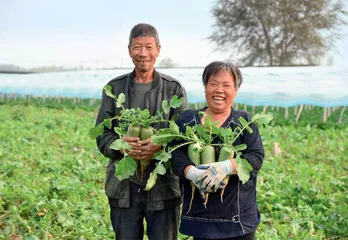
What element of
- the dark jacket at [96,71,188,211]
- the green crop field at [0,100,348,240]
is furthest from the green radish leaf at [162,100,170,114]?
the green crop field at [0,100,348,240]

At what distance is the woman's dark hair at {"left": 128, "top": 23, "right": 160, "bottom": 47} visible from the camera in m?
3.22

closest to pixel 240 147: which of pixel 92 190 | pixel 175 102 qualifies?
pixel 175 102

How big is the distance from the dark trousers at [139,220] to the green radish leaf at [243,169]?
0.78 meters

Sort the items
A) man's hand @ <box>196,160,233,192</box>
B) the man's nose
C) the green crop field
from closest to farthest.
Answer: man's hand @ <box>196,160,233,192</box>
the man's nose
the green crop field

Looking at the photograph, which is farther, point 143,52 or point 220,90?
point 143,52

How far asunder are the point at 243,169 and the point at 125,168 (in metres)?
0.64

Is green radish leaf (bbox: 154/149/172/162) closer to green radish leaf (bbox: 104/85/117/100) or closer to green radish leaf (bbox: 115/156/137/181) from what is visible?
green radish leaf (bbox: 115/156/137/181)

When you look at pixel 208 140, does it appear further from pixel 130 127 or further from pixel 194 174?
pixel 130 127

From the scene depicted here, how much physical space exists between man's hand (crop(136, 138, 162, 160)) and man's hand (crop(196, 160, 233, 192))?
1.46 feet

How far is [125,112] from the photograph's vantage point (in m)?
3.10

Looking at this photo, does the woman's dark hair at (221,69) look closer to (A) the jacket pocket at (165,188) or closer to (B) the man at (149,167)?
(B) the man at (149,167)

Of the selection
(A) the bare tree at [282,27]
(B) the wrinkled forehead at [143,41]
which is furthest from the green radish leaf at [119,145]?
(A) the bare tree at [282,27]

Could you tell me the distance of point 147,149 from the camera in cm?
310

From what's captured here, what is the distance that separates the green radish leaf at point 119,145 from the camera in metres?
2.99
